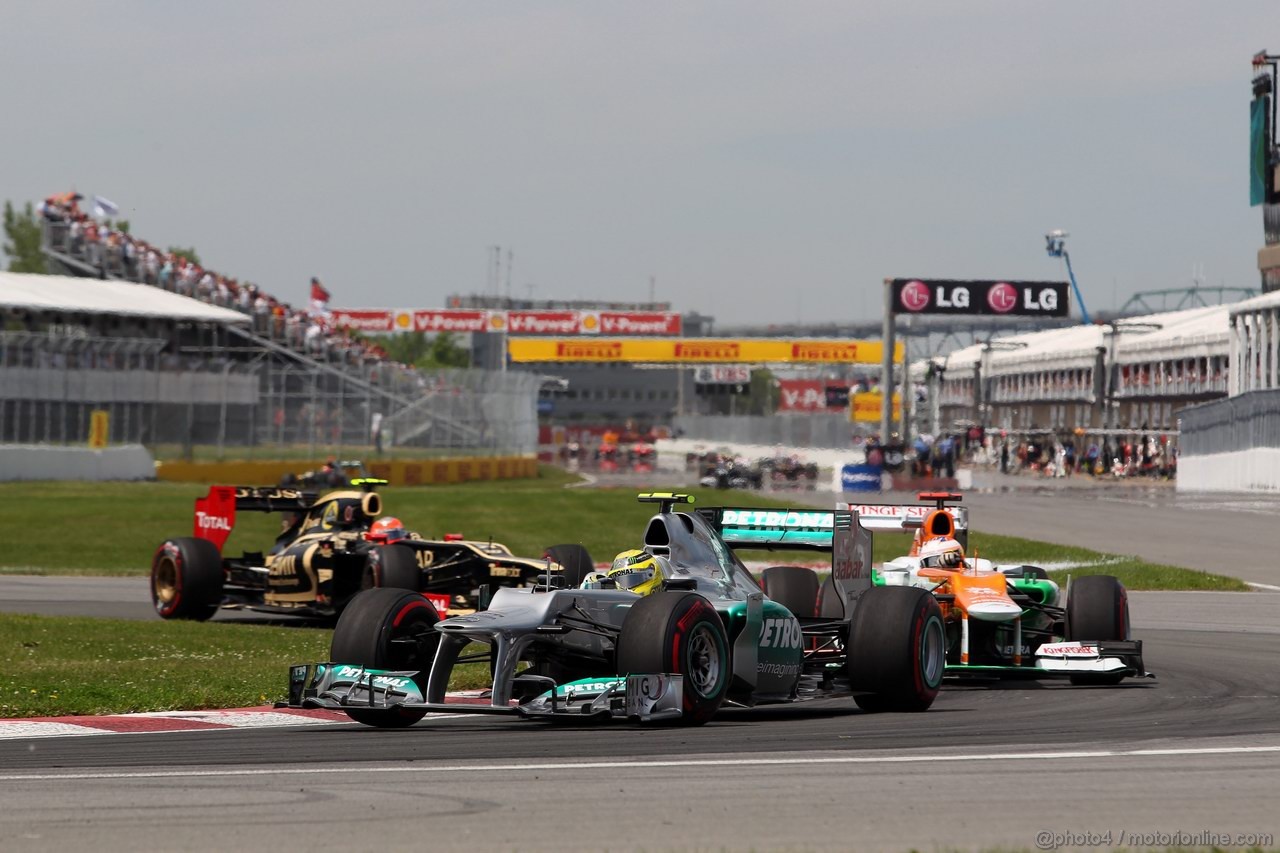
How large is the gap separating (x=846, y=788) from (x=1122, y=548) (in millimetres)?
24432

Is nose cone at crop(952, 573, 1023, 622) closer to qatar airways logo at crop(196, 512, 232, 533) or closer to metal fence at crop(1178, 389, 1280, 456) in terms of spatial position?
qatar airways logo at crop(196, 512, 232, 533)

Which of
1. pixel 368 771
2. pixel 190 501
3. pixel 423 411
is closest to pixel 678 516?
pixel 368 771

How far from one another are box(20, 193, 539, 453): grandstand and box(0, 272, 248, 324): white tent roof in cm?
7

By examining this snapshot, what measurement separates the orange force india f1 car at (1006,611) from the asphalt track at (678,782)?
1.16m

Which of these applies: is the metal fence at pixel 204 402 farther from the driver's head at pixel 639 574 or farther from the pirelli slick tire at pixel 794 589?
the driver's head at pixel 639 574

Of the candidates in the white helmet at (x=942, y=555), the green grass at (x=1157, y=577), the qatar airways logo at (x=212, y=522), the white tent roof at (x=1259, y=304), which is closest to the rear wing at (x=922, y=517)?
the white helmet at (x=942, y=555)

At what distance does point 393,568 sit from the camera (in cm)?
1827

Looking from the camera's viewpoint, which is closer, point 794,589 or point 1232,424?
point 794,589

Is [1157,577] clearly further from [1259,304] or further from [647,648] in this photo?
[1259,304]

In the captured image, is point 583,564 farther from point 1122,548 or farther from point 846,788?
point 1122,548

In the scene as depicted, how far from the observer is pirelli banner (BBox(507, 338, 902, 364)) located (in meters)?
129

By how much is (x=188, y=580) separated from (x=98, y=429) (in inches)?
1361

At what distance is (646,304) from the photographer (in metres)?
180

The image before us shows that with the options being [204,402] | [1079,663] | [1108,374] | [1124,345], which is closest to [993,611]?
[1079,663]
